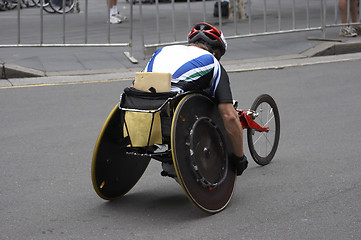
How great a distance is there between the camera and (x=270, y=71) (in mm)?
10586

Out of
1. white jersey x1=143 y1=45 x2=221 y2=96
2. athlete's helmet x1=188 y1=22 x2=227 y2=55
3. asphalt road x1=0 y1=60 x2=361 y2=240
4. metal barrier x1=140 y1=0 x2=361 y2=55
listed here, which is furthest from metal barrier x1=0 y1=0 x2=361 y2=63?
white jersey x1=143 y1=45 x2=221 y2=96

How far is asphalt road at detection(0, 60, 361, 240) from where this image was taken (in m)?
4.66

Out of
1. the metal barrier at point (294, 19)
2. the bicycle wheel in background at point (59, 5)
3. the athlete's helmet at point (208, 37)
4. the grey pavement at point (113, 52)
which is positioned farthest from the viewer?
the bicycle wheel in background at point (59, 5)

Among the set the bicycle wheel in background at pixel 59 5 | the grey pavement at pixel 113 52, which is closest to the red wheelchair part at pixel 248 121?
the grey pavement at pixel 113 52

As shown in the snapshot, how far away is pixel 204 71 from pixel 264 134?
4.82 ft

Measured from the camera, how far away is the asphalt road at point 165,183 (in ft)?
15.3

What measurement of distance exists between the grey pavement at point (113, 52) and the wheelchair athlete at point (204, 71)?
5205 millimetres

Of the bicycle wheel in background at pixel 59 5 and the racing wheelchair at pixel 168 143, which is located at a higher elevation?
the bicycle wheel in background at pixel 59 5

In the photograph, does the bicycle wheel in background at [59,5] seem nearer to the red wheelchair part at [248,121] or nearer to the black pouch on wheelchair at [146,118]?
the red wheelchair part at [248,121]

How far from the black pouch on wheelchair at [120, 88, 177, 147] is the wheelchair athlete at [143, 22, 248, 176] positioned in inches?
8.4

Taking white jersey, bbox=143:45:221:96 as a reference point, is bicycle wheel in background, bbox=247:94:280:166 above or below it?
below

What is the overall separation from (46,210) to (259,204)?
5.36 feet

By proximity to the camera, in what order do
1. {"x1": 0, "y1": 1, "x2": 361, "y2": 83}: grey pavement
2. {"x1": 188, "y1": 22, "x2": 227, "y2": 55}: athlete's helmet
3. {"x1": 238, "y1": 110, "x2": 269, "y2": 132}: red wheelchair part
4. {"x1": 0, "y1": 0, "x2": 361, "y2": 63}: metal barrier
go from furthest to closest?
{"x1": 0, "y1": 0, "x2": 361, "y2": 63}: metal barrier
{"x1": 0, "y1": 1, "x2": 361, "y2": 83}: grey pavement
{"x1": 238, "y1": 110, "x2": 269, "y2": 132}: red wheelchair part
{"x1": 188, "y1": 22, "x2": 227, "y2": 55}: athlete's helmet

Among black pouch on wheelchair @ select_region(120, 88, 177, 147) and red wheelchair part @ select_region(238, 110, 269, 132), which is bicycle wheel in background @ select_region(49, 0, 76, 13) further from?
black pouch on wheelchair @ select_region(120, 88, 177, 147)
